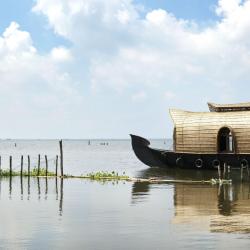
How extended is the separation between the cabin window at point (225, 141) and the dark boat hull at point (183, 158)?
71 centimetres

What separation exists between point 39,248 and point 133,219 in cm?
565

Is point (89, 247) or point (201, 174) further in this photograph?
point (201, 174)

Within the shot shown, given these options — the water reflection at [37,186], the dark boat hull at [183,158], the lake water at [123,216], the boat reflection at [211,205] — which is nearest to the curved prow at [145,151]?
the dark boat hull at [183,158]

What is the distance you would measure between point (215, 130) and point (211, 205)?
62.6 feet

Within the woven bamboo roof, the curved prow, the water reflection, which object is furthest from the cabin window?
the water reflection

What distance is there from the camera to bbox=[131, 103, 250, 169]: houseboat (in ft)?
140

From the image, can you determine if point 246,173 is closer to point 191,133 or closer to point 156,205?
point 191,133

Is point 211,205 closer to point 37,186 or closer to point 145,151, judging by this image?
point 37,186

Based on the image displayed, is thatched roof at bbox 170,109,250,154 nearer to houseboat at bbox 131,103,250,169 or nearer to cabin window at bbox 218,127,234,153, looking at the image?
houseboat at bbox 131,103,250,169

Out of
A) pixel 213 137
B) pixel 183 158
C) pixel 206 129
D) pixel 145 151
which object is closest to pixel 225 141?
pixel 213 137

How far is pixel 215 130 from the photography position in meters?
43.2

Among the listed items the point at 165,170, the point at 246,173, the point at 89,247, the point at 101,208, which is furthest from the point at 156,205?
the point at 165,170

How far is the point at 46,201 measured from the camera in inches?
1038

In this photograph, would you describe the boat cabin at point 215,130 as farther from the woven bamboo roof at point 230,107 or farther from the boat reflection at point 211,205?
the boat reflection at point 211,205
